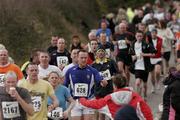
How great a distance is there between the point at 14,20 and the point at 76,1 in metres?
6.07

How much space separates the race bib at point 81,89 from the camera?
36.1ft

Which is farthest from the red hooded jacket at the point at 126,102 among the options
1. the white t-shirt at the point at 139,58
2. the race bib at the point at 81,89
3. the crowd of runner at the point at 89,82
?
the white t-shirt at the point at 139,58

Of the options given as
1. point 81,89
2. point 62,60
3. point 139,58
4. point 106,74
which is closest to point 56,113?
point 81,89

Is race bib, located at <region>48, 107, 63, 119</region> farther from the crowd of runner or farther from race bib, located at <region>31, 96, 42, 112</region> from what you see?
race bib, located at <region>31, 96, 42, 112</region>

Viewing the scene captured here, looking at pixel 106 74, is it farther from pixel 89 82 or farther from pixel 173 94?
pixel 173 94

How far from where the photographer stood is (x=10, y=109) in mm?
8359

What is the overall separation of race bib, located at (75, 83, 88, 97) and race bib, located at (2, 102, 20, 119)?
2.69 meters

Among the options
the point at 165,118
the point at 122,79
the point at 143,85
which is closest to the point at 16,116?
the point at 122,79

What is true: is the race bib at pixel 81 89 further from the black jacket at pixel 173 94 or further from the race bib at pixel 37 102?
the black jacket at pixel 173 94

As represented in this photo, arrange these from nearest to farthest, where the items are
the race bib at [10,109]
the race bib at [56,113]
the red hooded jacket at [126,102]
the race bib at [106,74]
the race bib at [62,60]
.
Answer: the red hooded jacket at [126,102] → the race bib at [10,109] → the race bib at [56,113] → the race bib at [106,74] → the race bib at [62,60]

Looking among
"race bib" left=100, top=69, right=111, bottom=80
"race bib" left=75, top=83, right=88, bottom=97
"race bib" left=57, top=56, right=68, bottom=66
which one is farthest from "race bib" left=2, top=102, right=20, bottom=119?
"race bib" left=57, top=56, right=68, bottom=66

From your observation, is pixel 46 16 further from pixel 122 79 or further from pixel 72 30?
pixel 122 79

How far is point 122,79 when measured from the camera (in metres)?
8.26

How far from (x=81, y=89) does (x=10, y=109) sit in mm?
2838
